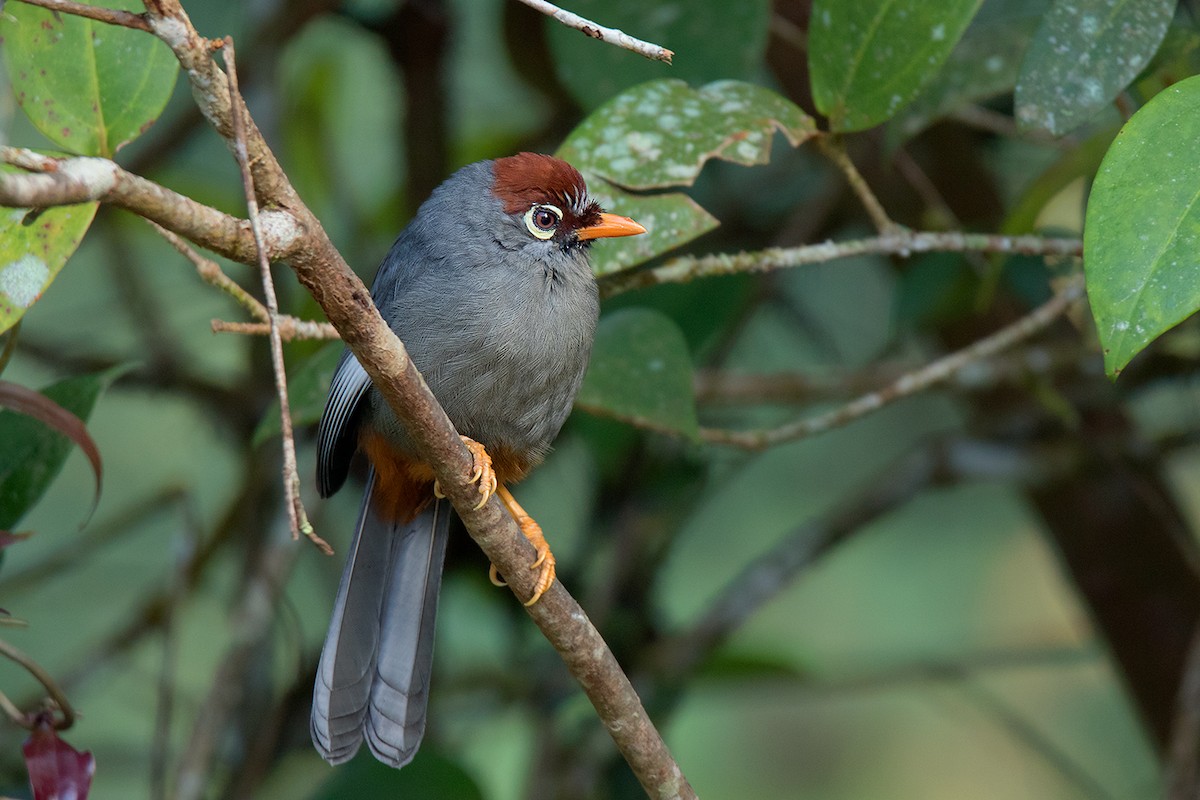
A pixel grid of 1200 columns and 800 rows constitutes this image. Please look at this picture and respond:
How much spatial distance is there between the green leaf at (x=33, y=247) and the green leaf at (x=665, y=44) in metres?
1.34

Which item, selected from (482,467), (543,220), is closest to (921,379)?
(543,220)

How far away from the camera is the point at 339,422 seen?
2434 mm

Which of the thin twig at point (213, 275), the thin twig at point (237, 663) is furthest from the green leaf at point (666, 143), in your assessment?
the thin twig at point (237, 663)

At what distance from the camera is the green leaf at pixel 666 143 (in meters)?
2.32

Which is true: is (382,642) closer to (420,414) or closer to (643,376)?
(643,376)

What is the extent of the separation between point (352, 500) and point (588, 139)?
7.34 feet

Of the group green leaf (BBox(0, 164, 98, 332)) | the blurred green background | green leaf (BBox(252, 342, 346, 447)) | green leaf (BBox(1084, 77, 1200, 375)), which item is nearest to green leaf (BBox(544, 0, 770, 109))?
the blurred green background

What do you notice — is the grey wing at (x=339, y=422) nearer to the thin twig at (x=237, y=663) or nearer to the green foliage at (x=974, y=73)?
the thin twig at (x=237, y=663)

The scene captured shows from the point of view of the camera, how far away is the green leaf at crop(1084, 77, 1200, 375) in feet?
5.22

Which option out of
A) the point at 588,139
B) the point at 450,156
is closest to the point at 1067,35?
the point at 588,139

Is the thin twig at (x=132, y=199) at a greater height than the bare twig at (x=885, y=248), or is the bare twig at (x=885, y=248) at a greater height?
the thin twig at (x=132, y=199)

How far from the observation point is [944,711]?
5.37 meters

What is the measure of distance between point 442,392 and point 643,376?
39 centimetres

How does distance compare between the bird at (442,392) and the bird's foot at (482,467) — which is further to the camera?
the bird at (442,392)
